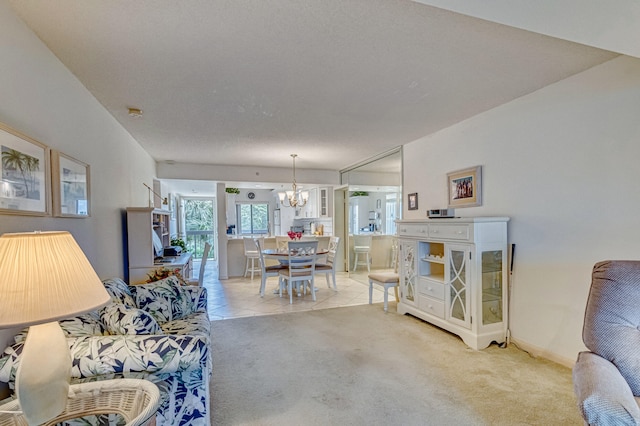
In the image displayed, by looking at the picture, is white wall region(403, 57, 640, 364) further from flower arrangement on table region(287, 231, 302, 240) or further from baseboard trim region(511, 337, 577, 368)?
flower arrangement on table region(287, 231, 302, 240)

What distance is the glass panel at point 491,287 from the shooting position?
2.98 m

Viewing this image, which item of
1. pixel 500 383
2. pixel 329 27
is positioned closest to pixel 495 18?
pixel 329 27

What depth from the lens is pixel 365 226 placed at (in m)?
8.09

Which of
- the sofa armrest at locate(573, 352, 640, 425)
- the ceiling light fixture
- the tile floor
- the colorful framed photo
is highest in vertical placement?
the ceiling light fixture

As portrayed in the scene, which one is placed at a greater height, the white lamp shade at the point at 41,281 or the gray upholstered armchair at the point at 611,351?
the white lamp shade at the point at 41,281

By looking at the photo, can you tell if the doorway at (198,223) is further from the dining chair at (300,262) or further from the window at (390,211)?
the dining chair at (300,262)

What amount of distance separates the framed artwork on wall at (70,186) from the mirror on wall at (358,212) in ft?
14.9

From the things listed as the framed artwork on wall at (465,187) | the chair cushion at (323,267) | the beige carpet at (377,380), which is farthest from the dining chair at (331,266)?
the framed artwork on wall at (465,187)

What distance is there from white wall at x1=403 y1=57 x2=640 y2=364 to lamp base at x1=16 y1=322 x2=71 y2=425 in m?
3.30

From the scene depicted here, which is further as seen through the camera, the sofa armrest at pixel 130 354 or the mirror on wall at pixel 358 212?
the mirror on wall at pixel 358 212

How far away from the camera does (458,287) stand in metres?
3.14

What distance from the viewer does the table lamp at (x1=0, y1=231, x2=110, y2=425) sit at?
965 mm

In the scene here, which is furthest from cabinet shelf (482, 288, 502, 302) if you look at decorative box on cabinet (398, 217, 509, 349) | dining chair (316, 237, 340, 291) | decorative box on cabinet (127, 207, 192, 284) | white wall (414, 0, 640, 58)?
decorative box on cabinet (127, 207, 192, 284)

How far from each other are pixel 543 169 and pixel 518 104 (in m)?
0.69
